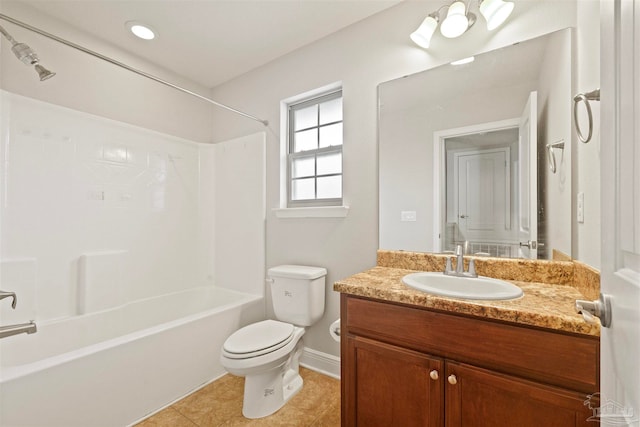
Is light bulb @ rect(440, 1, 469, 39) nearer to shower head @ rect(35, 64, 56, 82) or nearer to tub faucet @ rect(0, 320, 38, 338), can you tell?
shower head @ rect(35, 64, 56, 82)

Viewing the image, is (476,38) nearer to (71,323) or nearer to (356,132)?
(356,132)

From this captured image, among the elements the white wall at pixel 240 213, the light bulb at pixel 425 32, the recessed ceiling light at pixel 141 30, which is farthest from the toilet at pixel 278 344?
the recessed ceiling light at pixel 141 30

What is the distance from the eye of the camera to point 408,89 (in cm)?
172

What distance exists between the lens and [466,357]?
103 centimetres

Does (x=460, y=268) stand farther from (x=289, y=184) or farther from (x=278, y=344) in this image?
(x=289, y=184)

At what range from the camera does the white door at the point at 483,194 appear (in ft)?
4.77

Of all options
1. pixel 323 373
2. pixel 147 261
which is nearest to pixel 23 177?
pixel 147 261

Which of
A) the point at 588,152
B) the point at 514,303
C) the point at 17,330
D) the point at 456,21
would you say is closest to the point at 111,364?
the point at 17,330

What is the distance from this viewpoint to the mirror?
1333 millimetres

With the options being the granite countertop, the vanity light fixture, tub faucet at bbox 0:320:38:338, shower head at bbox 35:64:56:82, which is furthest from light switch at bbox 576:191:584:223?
shower head at bbox 35:64:56:82

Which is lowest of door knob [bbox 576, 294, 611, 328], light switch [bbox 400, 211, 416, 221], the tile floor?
the tile floor

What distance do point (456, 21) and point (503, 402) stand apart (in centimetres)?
174

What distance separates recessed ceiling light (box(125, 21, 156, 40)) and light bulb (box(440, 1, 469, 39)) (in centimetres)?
197

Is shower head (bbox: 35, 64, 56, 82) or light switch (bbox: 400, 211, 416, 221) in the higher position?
shower head (bbox: 35, 64, 56, 82)
